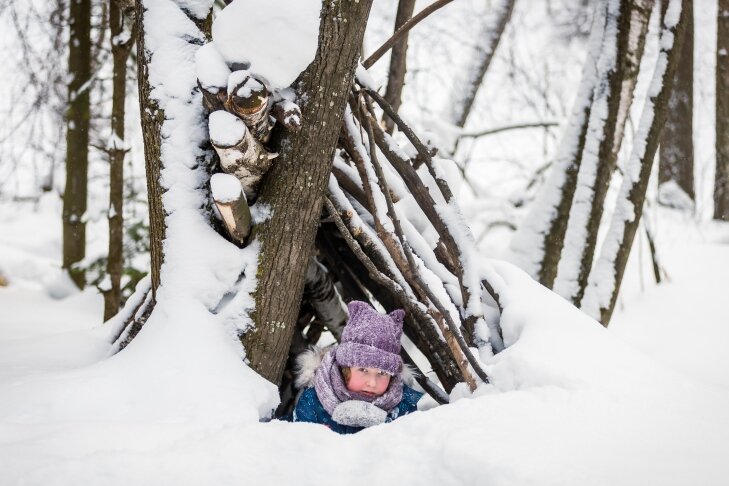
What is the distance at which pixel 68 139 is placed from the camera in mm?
5566

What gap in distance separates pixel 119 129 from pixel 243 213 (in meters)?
2.28

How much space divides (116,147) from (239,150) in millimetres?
2280

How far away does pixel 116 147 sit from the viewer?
354 cm

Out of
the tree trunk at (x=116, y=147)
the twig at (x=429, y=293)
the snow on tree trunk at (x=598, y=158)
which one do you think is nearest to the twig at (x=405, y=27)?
the twig at (x=429, y=293)

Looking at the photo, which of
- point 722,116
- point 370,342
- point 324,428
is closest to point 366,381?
point 370,342

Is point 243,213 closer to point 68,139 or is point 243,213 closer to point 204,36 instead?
point 204,36

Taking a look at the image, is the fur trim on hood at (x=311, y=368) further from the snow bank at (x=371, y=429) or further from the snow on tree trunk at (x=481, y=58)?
the snow on tree trunk at (x=481, y=58)

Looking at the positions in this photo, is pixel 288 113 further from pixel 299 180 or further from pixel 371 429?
pixel 371 429

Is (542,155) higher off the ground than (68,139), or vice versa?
(542,155)

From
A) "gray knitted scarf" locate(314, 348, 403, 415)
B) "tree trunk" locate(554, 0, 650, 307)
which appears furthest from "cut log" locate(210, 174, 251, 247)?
"tree trunk" locate(554, 0, 650, 307)

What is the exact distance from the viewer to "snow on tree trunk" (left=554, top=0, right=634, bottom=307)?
334cm

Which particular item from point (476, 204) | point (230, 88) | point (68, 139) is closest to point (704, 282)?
point (476, 204)

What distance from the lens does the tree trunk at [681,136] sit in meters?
6.25

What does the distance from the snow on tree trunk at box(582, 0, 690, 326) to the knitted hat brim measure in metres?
1.71
